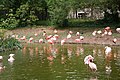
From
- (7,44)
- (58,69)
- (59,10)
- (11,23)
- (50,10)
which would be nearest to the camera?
(58,69)

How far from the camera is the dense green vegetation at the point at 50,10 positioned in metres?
32.4

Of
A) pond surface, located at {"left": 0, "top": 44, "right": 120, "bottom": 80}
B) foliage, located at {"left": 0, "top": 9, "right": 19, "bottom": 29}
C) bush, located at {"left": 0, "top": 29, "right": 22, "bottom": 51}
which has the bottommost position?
foliage, located at {"left": 0, "top": 9, "right": 19, "bottom": 29}

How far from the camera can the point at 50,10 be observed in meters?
36.8

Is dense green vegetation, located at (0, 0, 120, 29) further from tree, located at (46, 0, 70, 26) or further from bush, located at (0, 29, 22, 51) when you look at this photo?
bush, located at (0, 29, 22, 51)

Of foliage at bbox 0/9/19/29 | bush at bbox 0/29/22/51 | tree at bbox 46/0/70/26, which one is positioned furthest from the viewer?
foliage at bbox 0/9/19/29

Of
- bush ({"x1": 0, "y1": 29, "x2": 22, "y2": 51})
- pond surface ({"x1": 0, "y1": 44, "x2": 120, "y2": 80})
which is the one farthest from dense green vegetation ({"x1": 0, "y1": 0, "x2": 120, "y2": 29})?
Answer: pond surface ({"x1": 0, "y1": 44, "x2": 120, "y2": 80})

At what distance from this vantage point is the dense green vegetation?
32353 millimetres

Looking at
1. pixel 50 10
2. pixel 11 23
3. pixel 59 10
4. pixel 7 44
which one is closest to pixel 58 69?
pixel 7 44

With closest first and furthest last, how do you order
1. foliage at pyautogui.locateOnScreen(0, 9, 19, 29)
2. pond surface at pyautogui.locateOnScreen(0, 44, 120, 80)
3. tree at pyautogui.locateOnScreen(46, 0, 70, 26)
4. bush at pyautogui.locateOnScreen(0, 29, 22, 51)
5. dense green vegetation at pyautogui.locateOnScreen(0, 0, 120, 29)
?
pond surface at pyautogui.locateOnScreen(0, 44, 120, 80)
bush at pyautogui.locateOnScreen(0, 29, 22, 51)
dense green vegetation at pyautogui.locateOnScreen(0, 0, 120, 29)
tree at pyautogui.locateOnScreen(46, 0, 70, 26)
foliage at pyautogui.locateOnScreen(0, 9, 19, 29)

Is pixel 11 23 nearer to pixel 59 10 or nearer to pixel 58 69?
pixel 59 10

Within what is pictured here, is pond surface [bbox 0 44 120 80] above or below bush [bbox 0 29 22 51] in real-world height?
above

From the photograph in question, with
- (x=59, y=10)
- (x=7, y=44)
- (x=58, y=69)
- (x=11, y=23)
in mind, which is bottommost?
(x=11, y=23)

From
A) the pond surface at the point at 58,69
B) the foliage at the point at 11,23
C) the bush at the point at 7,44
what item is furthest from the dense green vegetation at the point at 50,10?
the pond surface at the point at 58,69

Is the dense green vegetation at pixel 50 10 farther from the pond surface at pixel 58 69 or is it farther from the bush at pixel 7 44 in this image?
the pond surface at pixel 58 69
